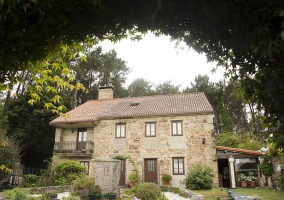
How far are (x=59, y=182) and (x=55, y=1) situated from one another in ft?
54.5

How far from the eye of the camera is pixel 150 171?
1942cm

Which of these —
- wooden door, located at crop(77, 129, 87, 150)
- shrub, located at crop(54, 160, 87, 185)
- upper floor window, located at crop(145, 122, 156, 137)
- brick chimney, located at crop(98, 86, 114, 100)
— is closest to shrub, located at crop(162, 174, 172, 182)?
upper floor window, located at crop(145, 122, 156, 137)

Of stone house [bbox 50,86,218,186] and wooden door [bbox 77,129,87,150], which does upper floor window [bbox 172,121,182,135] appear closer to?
stone house [bbox 50,86,218,186]

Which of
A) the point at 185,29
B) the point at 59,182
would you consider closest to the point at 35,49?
the point at 185,29

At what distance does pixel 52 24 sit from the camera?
333 cm

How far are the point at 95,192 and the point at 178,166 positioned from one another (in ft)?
29.8

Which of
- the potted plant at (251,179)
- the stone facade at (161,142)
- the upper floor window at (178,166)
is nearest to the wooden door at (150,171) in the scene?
the stone facade at (161,142)

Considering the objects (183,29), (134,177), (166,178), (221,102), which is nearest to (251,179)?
(166,178)

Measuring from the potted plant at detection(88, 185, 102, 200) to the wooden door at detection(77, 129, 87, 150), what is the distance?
10228mm

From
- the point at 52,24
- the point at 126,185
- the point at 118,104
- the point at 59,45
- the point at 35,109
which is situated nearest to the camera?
the point at 52,24

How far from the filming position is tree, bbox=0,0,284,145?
2594mm

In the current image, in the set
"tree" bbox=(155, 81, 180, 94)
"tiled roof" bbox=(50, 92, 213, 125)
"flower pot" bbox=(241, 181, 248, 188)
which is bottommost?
"flower pot" bbox=(241, 181, 248, 188)

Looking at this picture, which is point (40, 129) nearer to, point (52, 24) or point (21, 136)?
point (21, 136)

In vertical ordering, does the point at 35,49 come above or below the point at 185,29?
below
